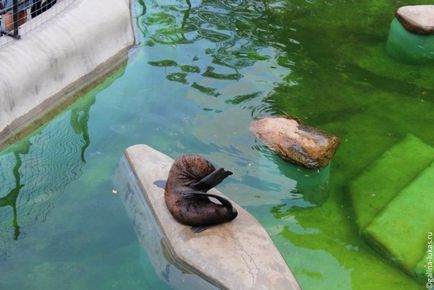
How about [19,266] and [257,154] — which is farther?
[257,154]

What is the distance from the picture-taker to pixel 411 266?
6238mm

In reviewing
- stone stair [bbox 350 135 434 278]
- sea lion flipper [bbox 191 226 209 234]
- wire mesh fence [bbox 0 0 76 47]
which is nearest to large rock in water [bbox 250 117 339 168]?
stone stair [bbox 350 135 434 278]

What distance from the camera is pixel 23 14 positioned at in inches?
346

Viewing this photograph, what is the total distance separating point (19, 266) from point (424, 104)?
223 inches

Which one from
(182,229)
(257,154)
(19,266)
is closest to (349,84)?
(257,154)

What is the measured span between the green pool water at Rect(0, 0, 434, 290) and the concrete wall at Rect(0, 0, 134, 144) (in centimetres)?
28

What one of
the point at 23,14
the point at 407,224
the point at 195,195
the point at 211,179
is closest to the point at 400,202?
the point at 407,224

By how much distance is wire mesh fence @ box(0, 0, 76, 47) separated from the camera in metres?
8.22

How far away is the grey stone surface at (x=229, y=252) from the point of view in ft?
18.5

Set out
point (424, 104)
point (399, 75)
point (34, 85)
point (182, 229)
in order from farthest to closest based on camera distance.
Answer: point (399, 75), point (424, 104), point (34, 85), point (182, 229)

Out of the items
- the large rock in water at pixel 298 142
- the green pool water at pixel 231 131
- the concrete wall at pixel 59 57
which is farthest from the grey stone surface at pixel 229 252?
the concrete wall at pixel 59 57

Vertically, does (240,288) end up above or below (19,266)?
above

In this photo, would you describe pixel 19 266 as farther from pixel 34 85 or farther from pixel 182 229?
pixel 34 85

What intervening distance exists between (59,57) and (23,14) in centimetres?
83
